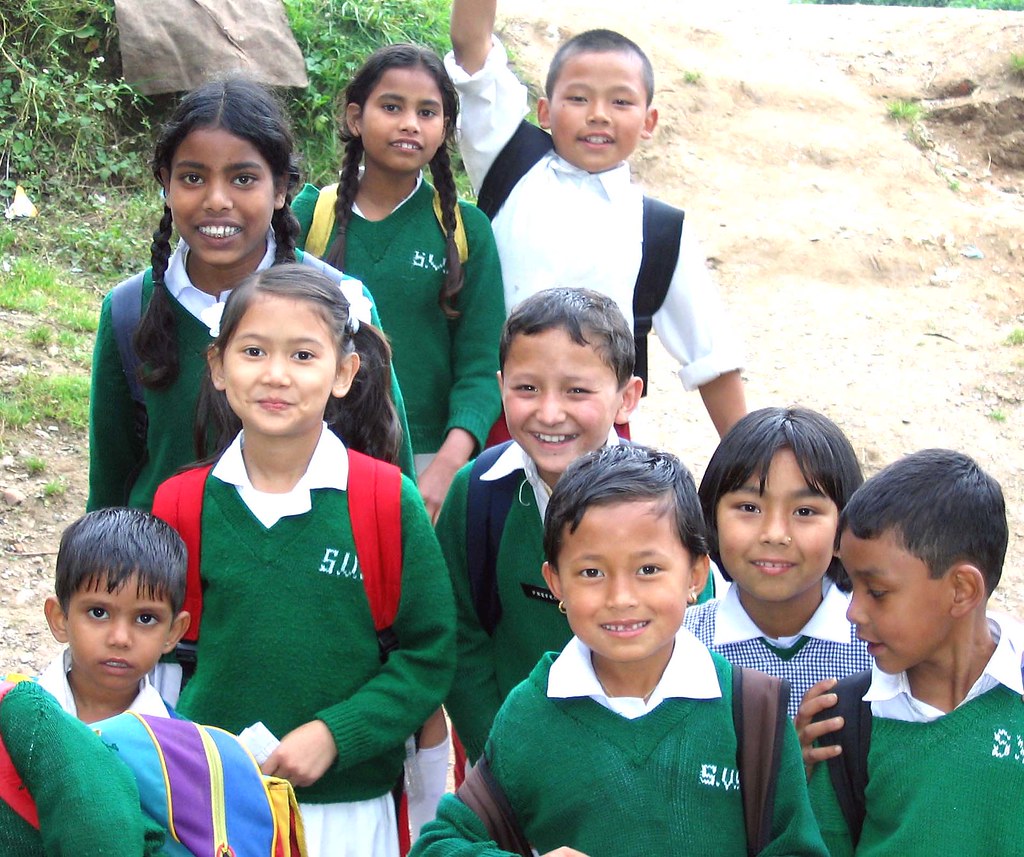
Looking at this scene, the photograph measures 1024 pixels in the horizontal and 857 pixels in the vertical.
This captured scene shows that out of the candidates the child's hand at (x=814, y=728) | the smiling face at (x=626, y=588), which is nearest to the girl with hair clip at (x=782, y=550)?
the child's hand at (x=814, y=728)

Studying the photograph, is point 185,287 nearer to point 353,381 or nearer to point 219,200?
point 219,200

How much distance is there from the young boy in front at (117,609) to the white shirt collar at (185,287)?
528 mm

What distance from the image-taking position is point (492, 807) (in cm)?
198

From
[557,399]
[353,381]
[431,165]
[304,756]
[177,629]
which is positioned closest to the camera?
[304,756]

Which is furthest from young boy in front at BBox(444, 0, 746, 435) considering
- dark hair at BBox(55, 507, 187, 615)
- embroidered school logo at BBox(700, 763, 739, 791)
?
embroidered school logo at BBox(700, 763, 739, 791)

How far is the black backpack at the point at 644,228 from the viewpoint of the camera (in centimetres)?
328

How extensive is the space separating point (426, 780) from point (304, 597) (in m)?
0.62

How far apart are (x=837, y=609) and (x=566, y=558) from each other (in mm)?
703

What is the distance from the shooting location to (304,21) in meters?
7.53

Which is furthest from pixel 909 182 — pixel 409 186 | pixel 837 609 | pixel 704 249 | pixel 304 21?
pixel 837 609

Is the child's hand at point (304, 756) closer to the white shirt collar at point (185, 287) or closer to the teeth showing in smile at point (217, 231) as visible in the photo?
the white shirt collar at point (185, 287)

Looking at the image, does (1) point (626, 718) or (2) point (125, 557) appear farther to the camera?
(2) point (125, 557)

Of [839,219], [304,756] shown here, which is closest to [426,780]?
[304,756]

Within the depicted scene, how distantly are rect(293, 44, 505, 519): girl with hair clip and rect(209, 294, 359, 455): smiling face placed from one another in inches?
30.4
